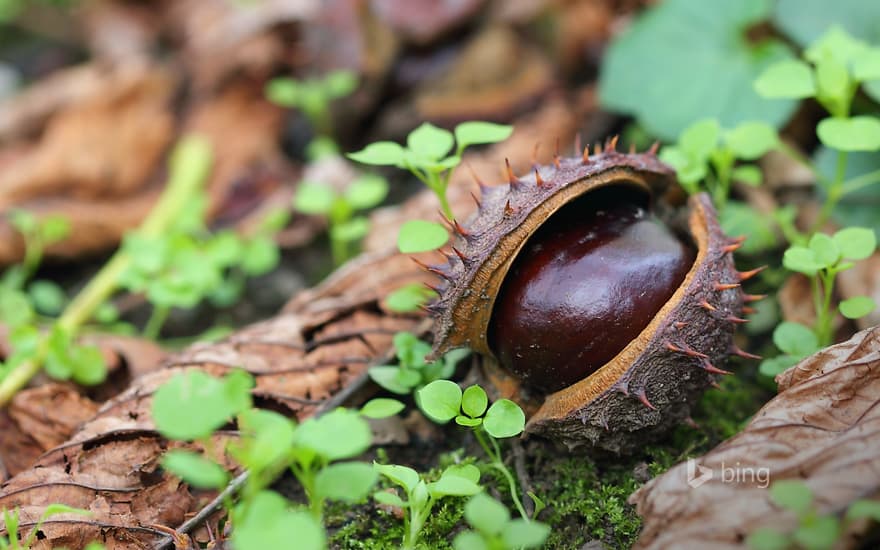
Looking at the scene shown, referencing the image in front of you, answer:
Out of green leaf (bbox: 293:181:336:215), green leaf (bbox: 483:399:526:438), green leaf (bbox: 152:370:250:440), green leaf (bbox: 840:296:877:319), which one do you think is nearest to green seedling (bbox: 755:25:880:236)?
green leaf (bbox: 840:296:877:319)

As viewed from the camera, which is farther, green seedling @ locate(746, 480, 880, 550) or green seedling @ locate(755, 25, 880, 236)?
green seedling @ locate(755, 25, 880, 236)

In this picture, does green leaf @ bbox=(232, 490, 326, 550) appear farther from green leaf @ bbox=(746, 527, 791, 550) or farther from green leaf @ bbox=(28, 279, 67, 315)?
green leaf @ bbox=(28, 279, 67, 315)

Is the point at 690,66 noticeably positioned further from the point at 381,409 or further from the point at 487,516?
the point at 487,516

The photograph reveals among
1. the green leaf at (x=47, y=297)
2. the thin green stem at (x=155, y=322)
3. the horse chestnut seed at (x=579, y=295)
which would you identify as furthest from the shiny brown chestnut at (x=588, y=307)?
the green leaf at (x=47, y=297)

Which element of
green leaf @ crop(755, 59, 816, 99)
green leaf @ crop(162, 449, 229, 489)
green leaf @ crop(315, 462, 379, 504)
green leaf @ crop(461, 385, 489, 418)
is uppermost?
green leaf @ crop(755, 59, 816, 99)

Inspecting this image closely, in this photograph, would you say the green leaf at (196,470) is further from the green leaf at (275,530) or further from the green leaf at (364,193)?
the green leaf at (364,193)

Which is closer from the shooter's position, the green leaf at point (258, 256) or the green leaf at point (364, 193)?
the green leaf at point (364, 193)
